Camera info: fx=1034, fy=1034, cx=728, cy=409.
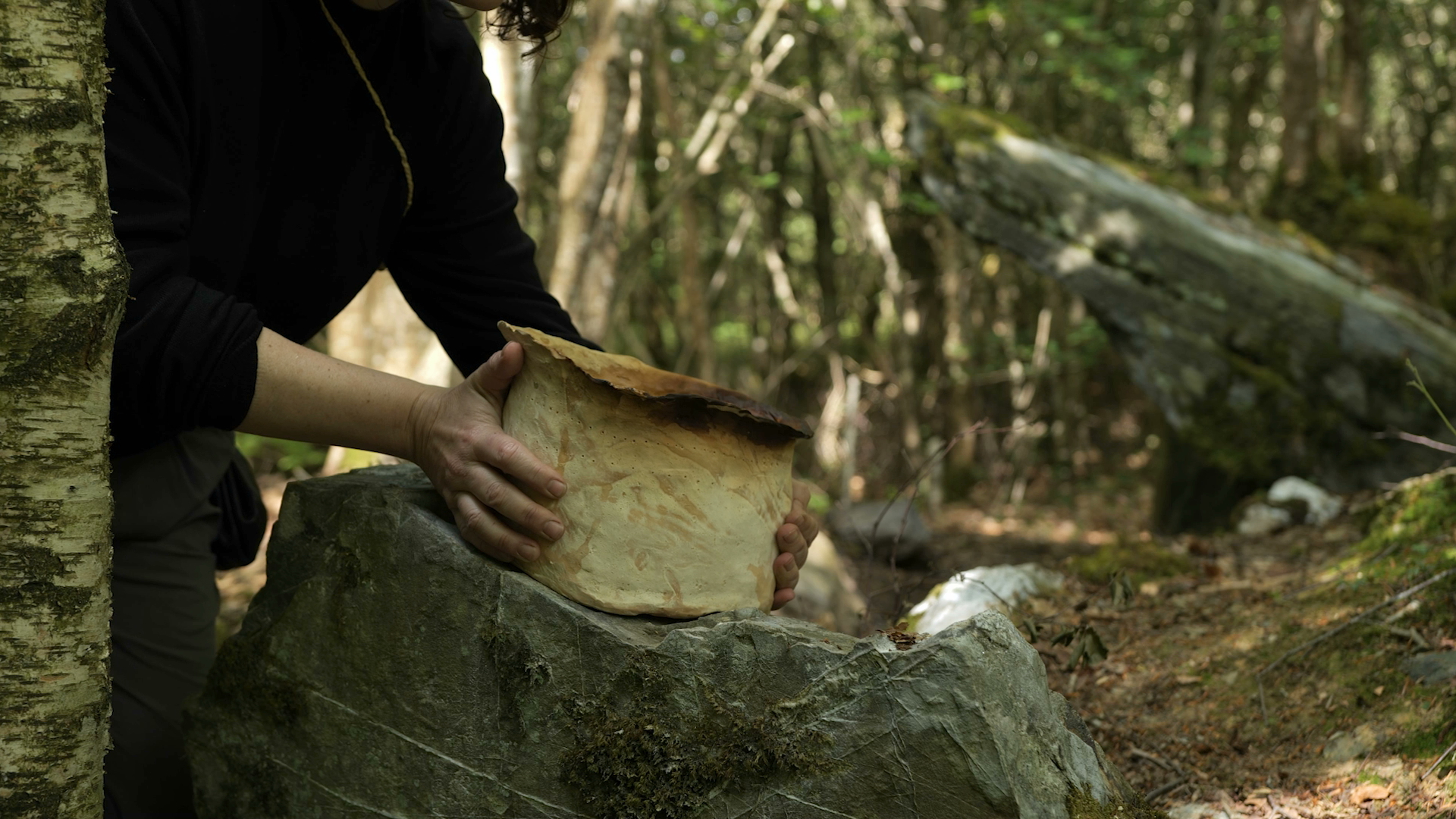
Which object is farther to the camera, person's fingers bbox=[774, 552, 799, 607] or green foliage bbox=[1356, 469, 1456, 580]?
green foliage bbox=[1356, 469, 1456, 580]

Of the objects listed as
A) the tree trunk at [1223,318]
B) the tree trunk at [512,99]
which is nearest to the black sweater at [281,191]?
the tree trunk at [512,99]

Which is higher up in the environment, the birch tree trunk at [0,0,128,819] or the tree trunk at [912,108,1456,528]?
the birch tree trunk at [0,0,128,819]

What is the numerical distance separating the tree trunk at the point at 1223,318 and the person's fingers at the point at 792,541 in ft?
15.6

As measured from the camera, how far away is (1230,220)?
6832 millimetres

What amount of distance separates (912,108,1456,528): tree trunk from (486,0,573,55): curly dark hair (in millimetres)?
4855

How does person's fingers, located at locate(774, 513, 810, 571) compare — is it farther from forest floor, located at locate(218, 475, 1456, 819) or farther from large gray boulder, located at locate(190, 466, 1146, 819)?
forest floor, located at locate(218, 475, 1456, 819)

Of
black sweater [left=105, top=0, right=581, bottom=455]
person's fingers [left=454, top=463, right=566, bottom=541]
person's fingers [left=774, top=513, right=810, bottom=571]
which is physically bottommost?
person's fingers [left=774, top=513, right=810, bottom=571]

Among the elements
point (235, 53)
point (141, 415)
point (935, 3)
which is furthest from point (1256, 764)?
point (935, 3)

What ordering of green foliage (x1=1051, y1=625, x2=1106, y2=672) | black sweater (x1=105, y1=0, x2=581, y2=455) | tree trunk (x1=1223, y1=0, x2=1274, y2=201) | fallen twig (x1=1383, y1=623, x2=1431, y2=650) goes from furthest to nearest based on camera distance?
tree trunk (x1=1223, y1=0, x2=1274, y2=201) → green foliage (x1=1051, y1=625, x2=1106, y2=672) → fallen twig (x1=1383, y1=623, x2=1431, y2=650) → black sweater (x1=105, y1=0, x2=581, y2=455)

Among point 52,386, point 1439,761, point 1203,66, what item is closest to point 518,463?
point 52,386

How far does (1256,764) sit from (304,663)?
6.96ft

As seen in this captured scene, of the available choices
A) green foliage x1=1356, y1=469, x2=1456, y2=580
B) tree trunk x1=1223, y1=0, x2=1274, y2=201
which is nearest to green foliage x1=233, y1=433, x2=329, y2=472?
green foliage x1=1356, y1=469, x2=1456, y2=580

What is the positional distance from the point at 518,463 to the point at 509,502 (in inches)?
3.1

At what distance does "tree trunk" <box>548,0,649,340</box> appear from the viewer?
6.25 m
